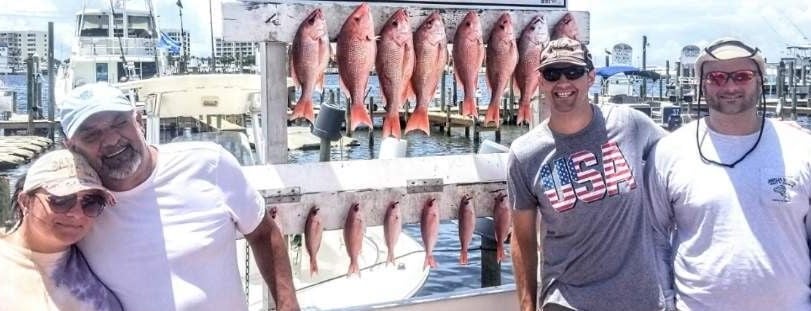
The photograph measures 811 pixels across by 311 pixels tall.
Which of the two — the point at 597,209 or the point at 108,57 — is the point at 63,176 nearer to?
the point at 597,209

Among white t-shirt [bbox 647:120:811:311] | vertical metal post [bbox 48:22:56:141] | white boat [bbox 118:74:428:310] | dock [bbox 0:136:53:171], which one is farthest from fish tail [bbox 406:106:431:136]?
vertical metal post [bbox 48:22:56:141]

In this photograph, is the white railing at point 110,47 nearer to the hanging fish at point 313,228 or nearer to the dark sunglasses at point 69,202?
the hanging fish at point 313,228

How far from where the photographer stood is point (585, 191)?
2666 mm

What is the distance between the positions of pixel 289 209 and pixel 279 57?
615 mm

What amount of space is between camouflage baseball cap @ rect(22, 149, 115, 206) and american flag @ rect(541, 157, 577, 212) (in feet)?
4.61

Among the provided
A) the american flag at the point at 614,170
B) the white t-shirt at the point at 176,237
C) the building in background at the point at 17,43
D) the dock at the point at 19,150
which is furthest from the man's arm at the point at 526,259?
the building in background at the point at 17,43

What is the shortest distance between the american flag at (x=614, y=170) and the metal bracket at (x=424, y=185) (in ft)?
2.87

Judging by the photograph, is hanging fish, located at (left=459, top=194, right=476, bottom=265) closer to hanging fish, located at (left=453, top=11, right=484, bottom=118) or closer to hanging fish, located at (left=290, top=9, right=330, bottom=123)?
hanging fish, located at (left=453, top=11, right=484, bottom=118)

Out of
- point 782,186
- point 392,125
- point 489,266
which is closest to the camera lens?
point 782,186

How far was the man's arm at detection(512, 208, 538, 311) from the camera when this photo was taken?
9.29 ft

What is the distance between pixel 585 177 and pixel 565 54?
1.40 ft

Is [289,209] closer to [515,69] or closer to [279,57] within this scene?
[279,57]

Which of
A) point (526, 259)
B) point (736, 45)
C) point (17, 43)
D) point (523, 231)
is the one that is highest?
point (17, 43)

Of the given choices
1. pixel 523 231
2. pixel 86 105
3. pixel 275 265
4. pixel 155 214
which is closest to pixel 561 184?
pixel 523 231
